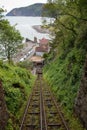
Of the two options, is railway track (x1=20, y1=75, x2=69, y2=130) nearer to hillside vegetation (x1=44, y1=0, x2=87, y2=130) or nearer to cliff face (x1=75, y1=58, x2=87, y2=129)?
hillside vegetation (x1=44, y1=0, x2=87, y2=130)

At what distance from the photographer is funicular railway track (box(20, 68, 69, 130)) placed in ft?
61.7

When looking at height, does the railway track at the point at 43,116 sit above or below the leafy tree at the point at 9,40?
below

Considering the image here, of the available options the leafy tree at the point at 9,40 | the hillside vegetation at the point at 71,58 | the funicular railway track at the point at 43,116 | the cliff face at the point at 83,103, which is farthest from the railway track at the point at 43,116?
the leafy tree at the point at 9,40

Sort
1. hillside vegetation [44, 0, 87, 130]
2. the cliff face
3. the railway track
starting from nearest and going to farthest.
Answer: the cliff face, the railway track, hillside vegetation [44, 0, 87, 130]

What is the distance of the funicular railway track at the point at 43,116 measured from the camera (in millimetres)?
18812

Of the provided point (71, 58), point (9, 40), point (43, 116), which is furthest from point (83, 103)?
point (9, 40)

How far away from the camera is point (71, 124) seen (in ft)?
63.0

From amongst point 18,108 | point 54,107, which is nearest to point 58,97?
point 54,107

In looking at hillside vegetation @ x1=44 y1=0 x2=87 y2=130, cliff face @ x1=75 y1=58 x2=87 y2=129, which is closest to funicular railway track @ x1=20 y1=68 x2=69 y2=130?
hillside vegetation @ x1=44 y1=0 x2=87 y2=130

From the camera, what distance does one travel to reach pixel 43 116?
21109 mm

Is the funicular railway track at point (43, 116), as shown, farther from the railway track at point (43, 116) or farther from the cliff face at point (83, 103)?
the cliff face at point (83, 103)

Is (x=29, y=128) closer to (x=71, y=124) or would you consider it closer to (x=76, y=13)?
(x=71, y=124)

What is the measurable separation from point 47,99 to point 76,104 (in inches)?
267

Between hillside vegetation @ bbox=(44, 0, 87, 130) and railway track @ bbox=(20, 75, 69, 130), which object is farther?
hillside vegetation @ bbox=(44, 0, 87, 130)
